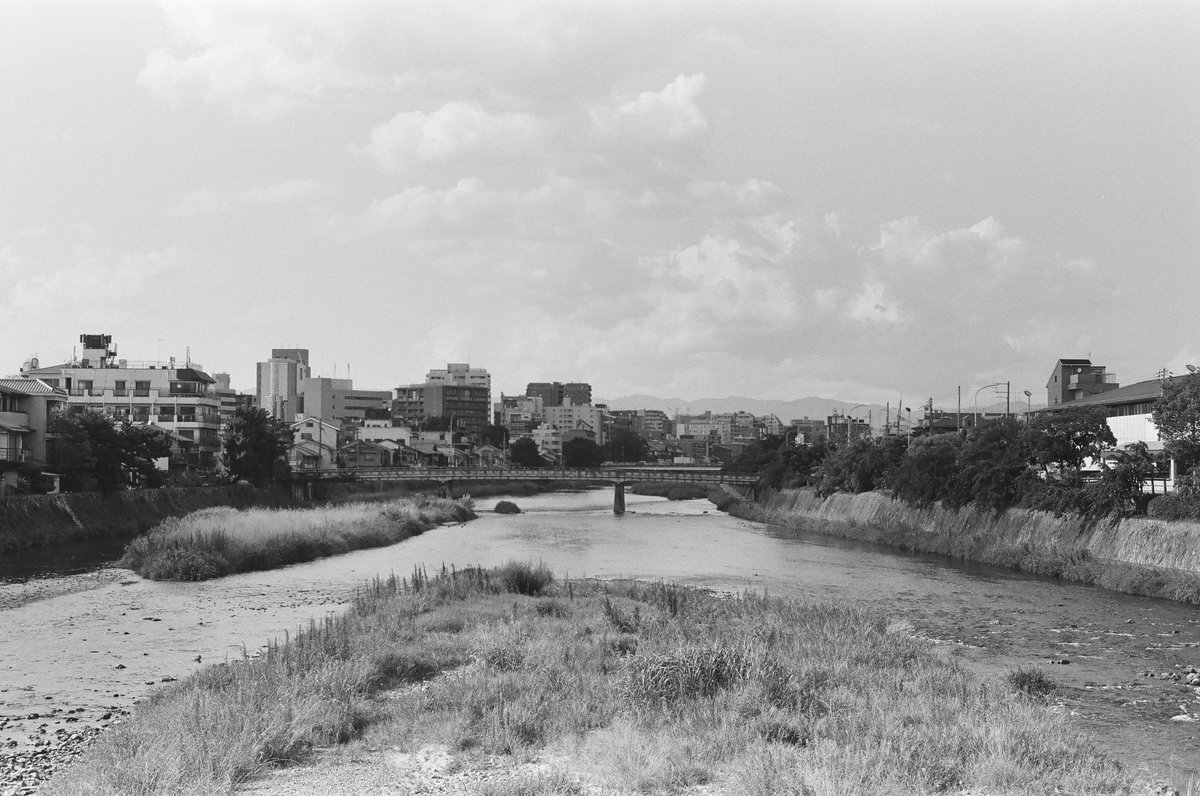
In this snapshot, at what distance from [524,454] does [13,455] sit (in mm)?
129976

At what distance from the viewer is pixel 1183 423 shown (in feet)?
125

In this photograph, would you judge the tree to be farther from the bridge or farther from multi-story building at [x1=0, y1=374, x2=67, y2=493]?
multi-story building at [x1=0, y1=374, x2=67, y2=493]

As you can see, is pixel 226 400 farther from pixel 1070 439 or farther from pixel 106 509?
pixel 1070 439

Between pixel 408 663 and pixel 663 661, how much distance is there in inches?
216

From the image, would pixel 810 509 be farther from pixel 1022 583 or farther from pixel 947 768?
pixel 947 768

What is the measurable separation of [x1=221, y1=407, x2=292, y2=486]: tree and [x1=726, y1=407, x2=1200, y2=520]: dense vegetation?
49.1 m

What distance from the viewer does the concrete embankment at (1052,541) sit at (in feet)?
115

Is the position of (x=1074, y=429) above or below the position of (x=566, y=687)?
above

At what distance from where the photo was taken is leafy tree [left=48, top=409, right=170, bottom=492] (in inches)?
2334

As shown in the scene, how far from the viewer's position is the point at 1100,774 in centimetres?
1334

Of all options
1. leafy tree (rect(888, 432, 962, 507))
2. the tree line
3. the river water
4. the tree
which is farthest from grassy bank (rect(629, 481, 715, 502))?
the river water

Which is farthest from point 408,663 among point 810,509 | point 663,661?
point 810,509

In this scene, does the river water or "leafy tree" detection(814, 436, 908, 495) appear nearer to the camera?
the river water

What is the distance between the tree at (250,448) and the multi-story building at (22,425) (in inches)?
773
